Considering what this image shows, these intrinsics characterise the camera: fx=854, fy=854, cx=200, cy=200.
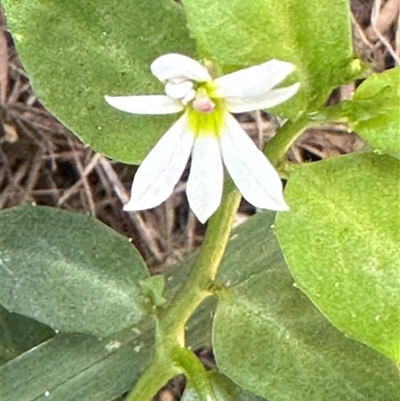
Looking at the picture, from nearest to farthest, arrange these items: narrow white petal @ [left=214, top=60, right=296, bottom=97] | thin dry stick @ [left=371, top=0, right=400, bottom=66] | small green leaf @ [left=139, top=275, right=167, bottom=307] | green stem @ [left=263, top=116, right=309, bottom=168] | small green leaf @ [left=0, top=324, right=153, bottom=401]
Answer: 1. narrow white petal @ [left=214, top=60, right=296, bottom=97]
2. green stem @ [left=263, top=116, right=309, bottom=168]
3. small green leaf @ [left=139, top=275, right=167, bottom=307]
4. small green leaf @ [left=0, top=324, right=153, bottom=401]
5. thin dry stick @ [left=371, top=0, right=400, bottom=66]

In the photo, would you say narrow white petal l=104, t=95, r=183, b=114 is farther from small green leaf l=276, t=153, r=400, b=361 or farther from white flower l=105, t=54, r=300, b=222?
small green leaf l=276, t=153, r=400, b=361

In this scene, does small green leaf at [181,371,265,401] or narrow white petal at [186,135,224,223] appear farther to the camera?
small green leaf at [181,371,265,401]

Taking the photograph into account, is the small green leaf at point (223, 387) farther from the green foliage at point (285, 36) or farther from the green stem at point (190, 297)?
the green foliage at point (285, 36)

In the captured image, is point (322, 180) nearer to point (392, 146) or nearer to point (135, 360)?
point (392, 146)

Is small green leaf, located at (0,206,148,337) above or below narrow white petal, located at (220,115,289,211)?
below

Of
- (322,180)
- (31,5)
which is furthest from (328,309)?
(31,5)

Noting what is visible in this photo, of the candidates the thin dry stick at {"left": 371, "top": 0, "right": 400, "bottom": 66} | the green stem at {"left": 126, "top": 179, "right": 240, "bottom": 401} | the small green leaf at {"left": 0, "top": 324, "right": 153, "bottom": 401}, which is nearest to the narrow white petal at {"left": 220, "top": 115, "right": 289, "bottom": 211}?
the green stem at {"left": 126, "top": 179, "right": 240, "bottom": 401}

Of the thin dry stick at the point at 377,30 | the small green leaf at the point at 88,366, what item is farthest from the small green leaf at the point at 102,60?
the thin dry stick at the point at 377,30
